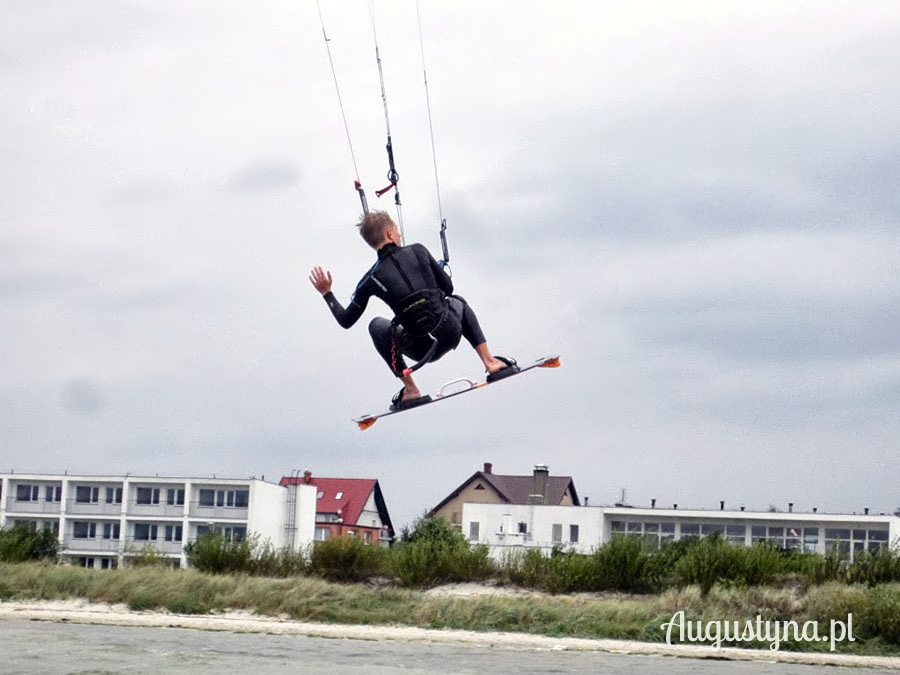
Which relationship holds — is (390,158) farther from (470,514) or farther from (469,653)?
(470,514)

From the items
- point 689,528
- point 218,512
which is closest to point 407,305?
point 218,512

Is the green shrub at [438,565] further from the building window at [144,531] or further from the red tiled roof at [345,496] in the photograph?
the red tiled roof at [345,496]

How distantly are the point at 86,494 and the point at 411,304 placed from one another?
7671 cm

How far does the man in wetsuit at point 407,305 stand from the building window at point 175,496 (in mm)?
71560

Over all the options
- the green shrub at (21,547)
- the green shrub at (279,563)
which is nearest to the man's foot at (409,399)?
the green shrub at (279,563)

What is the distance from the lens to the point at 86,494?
8556cm

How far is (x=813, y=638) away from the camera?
2617cm

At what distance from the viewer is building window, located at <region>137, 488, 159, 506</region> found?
83.6 metres

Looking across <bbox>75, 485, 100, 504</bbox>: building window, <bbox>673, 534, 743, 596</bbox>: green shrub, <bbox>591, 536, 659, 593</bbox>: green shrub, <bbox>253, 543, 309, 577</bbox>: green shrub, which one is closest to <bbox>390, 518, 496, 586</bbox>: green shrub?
<bbox>253, 543, 309, 577</bbox>: green shrub

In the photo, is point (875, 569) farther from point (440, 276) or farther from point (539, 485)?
point (539, 485)

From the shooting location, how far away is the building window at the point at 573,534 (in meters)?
85.6

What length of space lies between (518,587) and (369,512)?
7275 centimetres

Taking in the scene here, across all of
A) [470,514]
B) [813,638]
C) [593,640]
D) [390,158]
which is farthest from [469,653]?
[470,514]

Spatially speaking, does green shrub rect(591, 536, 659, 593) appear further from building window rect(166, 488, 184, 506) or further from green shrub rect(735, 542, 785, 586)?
building window rect(166, 488, 184, 506)
